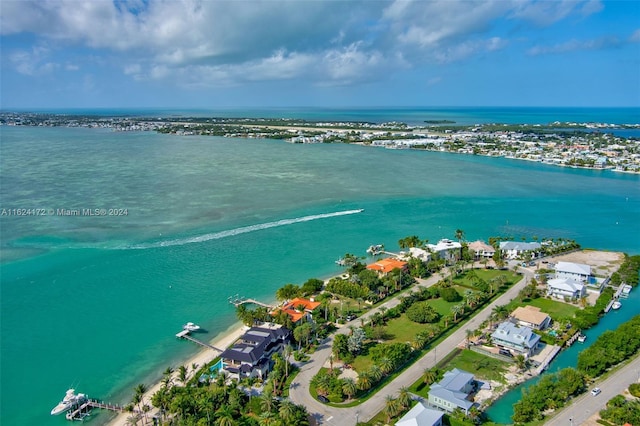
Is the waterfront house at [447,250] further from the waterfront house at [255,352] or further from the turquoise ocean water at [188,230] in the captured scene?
the waterfront house at [255,352]

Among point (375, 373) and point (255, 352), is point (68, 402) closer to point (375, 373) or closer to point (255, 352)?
point (255, 352)

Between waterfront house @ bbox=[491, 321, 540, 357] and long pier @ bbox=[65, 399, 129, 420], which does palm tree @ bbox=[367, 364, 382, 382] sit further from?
long pier @ bbox=[65, 399, 129, 420]

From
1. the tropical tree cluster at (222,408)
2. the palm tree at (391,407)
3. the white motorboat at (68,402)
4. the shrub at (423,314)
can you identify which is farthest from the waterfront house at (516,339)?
the white motorboat at (68,402)

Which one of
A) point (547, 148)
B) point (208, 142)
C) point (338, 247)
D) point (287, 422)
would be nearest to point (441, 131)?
point (547, 148)

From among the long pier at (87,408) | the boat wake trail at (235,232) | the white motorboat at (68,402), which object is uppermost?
the boat wake trail at (235,232)

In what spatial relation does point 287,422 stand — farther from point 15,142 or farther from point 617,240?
point 15,142

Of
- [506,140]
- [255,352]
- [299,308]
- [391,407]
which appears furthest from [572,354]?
[506,140]
